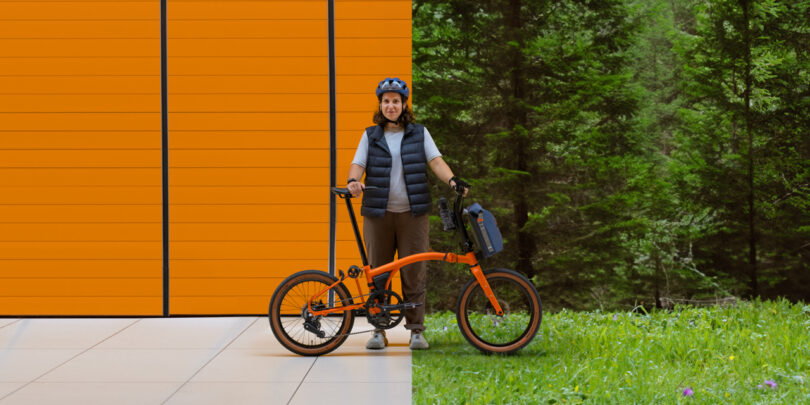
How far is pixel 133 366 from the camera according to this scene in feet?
12.4

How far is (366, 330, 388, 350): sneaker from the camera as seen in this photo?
4.12m

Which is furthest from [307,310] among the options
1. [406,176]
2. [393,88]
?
[393,88]

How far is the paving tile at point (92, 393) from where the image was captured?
3.16 m

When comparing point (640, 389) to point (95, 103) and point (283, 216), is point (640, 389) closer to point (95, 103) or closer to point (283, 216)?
point (283, 216)

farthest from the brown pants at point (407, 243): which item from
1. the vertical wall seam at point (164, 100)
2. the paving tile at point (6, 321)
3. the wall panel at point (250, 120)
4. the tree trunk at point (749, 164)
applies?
the tree trunk at point (749, 164)

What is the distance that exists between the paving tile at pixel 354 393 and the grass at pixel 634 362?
0.08 metres

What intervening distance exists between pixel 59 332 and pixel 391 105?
259 centimetres

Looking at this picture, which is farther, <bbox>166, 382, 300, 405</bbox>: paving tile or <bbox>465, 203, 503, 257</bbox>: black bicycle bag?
→ <bbox>465, 203, 503, 257</bbox>: black bicycle bag

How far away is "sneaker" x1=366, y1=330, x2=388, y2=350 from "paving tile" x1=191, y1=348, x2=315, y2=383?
0.36 meters

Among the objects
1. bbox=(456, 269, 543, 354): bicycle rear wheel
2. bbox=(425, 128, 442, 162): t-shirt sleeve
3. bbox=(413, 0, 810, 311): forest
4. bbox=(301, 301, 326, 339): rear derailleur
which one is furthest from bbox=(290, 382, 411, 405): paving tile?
bbox=(413, 0, 810, 311): forest

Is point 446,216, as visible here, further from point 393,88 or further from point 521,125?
point 521,125

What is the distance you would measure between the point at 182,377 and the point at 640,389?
2175 mm

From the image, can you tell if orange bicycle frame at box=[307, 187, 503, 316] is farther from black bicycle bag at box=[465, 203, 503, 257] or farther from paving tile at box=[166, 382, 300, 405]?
paving tile at box=[166, 382, 300, 405]

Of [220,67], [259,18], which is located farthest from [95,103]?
[259,18]
